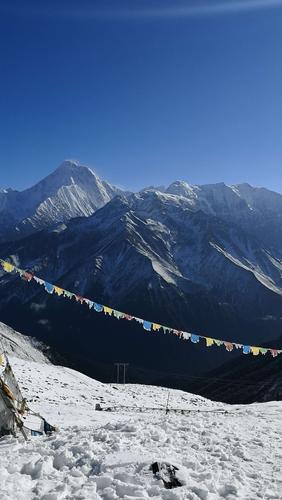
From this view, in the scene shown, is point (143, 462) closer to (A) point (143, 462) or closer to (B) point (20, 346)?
(A) point (143, 462)

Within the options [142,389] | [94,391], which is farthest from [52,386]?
[142,389]

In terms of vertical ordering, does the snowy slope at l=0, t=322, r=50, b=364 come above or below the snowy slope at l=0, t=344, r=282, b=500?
above

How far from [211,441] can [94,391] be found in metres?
44.8

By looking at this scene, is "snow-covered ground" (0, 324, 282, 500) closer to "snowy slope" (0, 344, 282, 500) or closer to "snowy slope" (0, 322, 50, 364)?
"snowy slope" (0, 344, 282, 500)

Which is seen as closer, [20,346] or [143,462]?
[143,462]

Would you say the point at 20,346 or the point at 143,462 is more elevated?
the point at 20,346

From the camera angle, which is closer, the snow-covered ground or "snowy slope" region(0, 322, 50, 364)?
the snow-covered ground

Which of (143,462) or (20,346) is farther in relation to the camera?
(20,346)

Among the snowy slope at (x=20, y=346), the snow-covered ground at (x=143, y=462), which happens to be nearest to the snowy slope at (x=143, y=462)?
the snow-covered ground at (x=143, y=462)

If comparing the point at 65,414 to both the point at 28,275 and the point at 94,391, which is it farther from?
the point at 94,391

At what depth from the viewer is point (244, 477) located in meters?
15.6

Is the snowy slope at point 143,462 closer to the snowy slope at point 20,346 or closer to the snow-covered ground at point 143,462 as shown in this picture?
the snow-covered ground at point 143,462

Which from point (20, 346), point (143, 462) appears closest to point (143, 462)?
point (143, 462)

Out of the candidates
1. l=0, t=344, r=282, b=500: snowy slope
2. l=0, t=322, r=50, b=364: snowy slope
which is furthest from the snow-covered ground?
l=0, t=322, r=50, b=364: snowy slope
